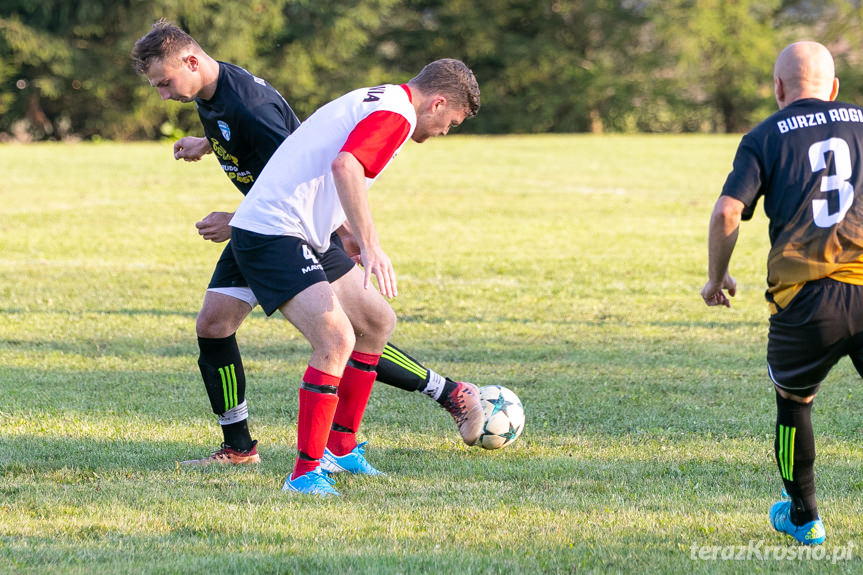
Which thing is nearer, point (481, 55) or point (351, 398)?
point (351, 398)

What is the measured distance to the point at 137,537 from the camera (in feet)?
13.3

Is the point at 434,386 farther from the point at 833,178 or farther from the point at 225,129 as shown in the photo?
the point at 833,178

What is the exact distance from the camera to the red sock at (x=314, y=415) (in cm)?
468

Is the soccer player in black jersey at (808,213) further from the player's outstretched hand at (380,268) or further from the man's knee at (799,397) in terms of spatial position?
the player's outstretched hand at (380,268)

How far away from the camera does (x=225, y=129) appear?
5.04 meters

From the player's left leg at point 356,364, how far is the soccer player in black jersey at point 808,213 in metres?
1.69

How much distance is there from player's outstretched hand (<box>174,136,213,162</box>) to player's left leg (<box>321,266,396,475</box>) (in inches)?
44.0

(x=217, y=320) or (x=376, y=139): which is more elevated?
(x=376, y=139)

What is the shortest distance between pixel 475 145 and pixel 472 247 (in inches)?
734

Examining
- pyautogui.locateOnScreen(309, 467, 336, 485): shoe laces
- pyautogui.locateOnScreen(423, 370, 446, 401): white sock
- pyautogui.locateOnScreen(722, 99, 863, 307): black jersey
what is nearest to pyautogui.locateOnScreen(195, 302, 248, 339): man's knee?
pyautogui.locateOnScreen(309, 467, 336, 485): shoe laces

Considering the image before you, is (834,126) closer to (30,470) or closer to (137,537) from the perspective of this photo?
(137,537)

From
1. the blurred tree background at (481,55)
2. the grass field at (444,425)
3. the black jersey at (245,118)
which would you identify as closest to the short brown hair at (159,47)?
the black jersey at (245,118)

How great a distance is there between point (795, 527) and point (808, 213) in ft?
3.89

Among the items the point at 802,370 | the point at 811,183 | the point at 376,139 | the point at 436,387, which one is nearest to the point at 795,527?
the point at 802,370
